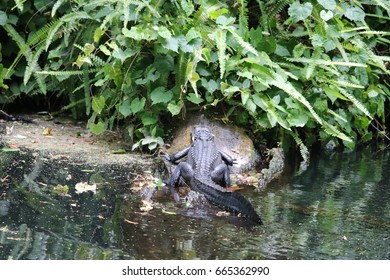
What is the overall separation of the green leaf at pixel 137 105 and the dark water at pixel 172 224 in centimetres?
88

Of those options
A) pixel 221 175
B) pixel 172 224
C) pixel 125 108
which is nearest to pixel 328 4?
pixel 221 175

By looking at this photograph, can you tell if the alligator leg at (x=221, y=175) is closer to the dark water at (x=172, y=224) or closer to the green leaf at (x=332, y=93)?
the dark water at (x=172, y=224)

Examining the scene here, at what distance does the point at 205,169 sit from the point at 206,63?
42.8 inches

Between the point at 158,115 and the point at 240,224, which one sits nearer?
the point at 240,224

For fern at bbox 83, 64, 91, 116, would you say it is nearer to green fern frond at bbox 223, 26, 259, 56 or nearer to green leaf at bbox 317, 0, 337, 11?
green fern frond at bbox 223, 26, 259, 56

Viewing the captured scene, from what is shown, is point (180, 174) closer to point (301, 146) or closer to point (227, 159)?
point (227, 159)

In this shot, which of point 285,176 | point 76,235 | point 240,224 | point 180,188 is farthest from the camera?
point 285,176

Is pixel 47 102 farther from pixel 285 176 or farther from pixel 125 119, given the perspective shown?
pixel 285 176

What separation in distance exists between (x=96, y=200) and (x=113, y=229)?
2.38 feet

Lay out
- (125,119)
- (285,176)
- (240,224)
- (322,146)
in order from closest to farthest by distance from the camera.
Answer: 1. (240,224)
2. (285,176)
3. (125,119)
4. (322,146)

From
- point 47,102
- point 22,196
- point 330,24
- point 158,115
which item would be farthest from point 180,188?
point 47,102

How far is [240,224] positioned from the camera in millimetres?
5734

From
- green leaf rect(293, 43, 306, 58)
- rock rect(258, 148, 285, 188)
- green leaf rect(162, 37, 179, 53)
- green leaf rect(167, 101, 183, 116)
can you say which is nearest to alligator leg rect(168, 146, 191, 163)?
green leaf rect(167, 101, 183, 116)

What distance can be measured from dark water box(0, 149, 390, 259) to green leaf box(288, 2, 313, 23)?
164 centimetres
